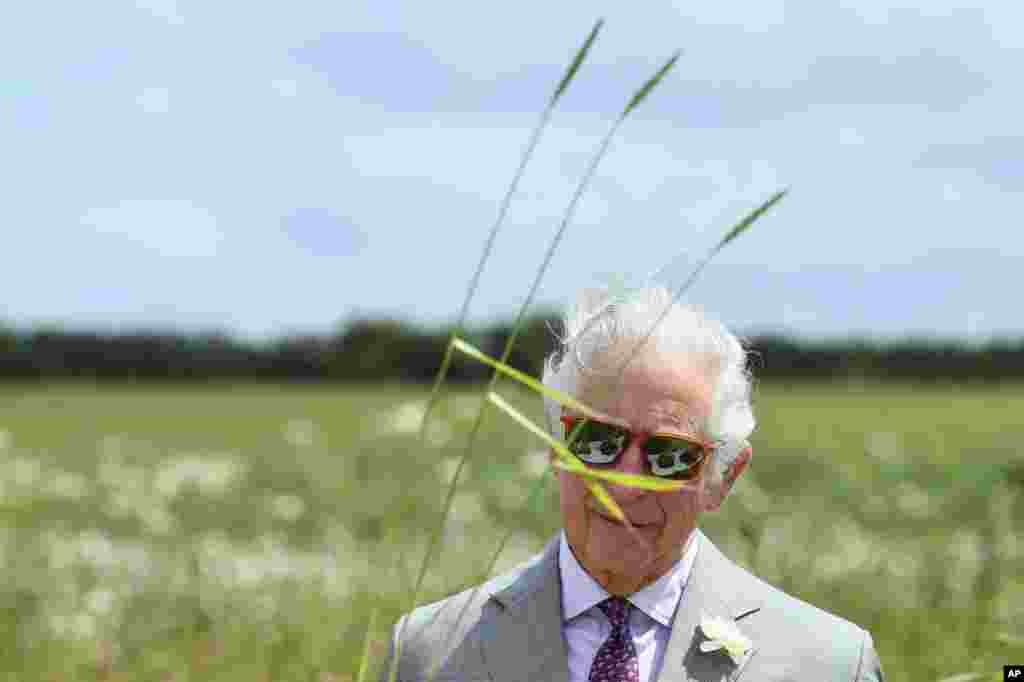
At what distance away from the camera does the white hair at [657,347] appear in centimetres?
223

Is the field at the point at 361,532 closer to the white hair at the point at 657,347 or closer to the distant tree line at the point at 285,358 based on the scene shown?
the white hair at the point at 657,347

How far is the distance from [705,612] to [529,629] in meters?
0.28

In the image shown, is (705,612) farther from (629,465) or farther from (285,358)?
(285,358)

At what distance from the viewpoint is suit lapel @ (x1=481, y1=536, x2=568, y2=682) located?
2.20 meters

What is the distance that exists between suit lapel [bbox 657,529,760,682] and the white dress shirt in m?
0.03

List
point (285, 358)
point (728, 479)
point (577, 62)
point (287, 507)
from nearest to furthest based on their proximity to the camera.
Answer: point (577, 62) < point (728, 479) < point (287, 507) < point (285, 358)

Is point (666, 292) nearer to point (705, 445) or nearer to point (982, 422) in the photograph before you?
point (705, 445)

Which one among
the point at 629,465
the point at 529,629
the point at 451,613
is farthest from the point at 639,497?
the point at 451,613

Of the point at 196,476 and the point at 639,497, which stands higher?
the point at 639,497

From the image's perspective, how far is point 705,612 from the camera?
2252mm

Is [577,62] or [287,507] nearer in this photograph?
[577,62]

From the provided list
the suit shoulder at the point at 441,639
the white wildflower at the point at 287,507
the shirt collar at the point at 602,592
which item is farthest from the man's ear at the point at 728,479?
the white wildflower at the point at 287,507

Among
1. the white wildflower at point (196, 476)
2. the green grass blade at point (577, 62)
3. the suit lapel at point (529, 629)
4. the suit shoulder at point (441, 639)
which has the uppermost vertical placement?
the green grass blade at point (577, 62)

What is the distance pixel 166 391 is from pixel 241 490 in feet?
85.4
